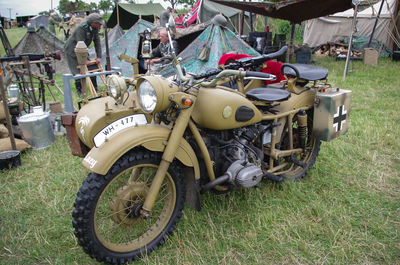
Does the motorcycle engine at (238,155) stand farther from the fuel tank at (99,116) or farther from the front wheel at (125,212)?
the fuel tank at (99,116)

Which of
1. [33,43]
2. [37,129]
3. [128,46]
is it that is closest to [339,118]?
[37,129]

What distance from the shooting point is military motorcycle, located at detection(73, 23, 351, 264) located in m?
1.82

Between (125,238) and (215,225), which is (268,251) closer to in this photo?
(215,225)

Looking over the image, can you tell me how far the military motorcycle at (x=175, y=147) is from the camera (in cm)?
182

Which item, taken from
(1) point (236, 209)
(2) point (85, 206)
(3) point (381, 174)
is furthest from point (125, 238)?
(3) point (381, 174)

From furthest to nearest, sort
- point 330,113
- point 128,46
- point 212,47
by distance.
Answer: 1. point 128,46
2. point 212,47
3. point 330,113

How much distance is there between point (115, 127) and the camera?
1930 mm

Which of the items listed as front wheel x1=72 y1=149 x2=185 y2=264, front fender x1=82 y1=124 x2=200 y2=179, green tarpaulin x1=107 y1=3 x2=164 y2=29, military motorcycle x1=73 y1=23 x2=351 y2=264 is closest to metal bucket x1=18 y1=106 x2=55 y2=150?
military motorcycle x1=73 y1=23 x2=351 y2=264

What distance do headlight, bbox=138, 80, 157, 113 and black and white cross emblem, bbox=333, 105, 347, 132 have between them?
1803 millimetres

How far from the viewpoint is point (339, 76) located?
839 cm

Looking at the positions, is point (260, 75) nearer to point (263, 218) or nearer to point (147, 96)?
point (147, 96)

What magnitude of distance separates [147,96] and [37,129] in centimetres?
271

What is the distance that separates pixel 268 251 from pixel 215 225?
458mm

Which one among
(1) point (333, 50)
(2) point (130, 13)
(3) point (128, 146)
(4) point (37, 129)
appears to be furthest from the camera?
(2) point (130, 13)
